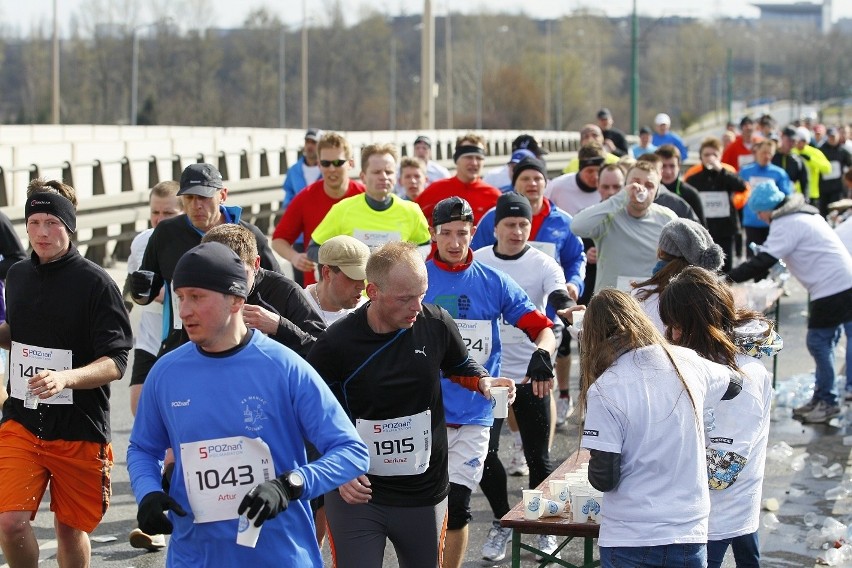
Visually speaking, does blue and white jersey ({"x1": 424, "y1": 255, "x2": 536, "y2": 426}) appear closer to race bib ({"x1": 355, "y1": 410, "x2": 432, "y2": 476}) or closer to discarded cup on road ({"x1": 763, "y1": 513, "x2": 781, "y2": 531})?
race bib ({"x1": 355, "y1": 410, "x2": 432, "y2": 476})

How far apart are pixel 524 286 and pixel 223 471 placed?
3.78 m

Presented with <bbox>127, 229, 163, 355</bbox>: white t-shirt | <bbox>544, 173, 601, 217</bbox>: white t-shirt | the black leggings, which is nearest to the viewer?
the black leggings

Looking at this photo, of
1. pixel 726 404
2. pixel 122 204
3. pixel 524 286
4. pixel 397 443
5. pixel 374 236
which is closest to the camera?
pixel 397 443

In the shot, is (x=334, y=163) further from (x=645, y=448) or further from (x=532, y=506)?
(x=645, y=448)

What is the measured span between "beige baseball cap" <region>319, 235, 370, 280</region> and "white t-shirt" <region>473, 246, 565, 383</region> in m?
1.95

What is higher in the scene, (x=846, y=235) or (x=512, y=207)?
(x=512, y=207)

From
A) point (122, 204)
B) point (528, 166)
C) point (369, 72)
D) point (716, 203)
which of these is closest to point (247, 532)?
point (528, 166)

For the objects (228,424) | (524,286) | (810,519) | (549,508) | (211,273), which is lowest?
(810,519)

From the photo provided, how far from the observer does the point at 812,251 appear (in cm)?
1056

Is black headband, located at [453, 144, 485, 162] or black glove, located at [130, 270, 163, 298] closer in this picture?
black glove, located at [130, 270, 163, 298]

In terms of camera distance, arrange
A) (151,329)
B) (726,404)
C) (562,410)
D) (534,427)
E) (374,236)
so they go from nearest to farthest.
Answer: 1. (726,404)
2. (534,427)
3. (151,329)
4. (374,236)
5. (562,410)

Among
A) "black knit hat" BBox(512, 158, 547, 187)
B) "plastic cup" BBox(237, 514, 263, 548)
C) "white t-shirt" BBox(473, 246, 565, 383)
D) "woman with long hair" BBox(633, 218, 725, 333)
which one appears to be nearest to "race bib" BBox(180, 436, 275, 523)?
"plastic cup" BBox(237, 514, 263, 548)

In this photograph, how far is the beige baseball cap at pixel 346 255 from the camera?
5992 millimetres

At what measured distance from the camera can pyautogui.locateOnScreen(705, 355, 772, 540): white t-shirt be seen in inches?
216
